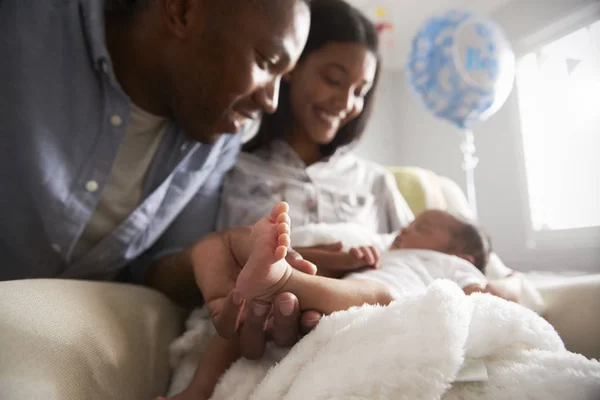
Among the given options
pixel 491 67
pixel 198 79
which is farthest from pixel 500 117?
pixel 198 79

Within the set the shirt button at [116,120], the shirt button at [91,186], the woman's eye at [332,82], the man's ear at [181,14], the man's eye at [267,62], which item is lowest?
the shirt button at [91,186]

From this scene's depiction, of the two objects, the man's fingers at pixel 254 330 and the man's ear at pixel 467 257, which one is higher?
the man's fingers at pixel 254 330

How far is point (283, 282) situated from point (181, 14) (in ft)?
2.12

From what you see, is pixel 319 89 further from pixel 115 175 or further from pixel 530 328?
pixel 530 328

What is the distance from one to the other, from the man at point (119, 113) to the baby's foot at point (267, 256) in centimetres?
19

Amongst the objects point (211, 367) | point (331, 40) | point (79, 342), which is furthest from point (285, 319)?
point (331, 40)

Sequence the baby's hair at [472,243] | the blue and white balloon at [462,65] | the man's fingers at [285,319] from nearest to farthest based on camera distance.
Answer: the man's fingers at [285,319], the baby's hair at [472,243], the blue and white balloon at [462,65]

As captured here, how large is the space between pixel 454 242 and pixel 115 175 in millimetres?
771

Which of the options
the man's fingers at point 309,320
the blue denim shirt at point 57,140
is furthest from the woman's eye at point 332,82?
the man's fingers at point 309,320

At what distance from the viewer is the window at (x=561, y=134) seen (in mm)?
1827

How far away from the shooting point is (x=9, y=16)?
2.79 ft

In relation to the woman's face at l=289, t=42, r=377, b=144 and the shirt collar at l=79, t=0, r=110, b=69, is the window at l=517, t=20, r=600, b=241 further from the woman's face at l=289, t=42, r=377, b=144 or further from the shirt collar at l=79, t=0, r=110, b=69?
the shirt collar at l=79, t=0, r=110, b=69

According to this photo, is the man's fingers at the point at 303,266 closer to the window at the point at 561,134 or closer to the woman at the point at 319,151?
the woman at the point at 319,151

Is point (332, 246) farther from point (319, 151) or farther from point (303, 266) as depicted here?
point (319, 151)
